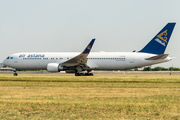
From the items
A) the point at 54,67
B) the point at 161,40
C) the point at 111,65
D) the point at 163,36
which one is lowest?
the point at 54,67

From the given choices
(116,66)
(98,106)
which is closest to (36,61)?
(116,66)

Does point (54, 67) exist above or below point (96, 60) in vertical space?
below

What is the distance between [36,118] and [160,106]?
523 centimetres

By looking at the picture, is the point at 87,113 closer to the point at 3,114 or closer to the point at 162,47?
the point at 3,114

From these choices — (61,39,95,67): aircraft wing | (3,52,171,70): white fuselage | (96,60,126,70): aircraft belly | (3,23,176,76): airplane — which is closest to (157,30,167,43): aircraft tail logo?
(3,23,176,76): airplane

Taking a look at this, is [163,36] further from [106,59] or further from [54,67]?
[54,67]

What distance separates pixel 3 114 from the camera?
29.6 ft

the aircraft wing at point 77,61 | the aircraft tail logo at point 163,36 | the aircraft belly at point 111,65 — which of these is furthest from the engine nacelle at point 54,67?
the aircraft tail logo at point 163,36

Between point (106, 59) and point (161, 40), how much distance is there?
8764 mm

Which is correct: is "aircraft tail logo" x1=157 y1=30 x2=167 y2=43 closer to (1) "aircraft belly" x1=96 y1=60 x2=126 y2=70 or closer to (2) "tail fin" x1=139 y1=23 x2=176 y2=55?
(2) "tail fin" x1=139 y1=23 x2=176 y2=55

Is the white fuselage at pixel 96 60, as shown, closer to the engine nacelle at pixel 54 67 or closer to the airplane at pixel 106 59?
the airplane at pixel 106 59

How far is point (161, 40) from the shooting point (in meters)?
39.2

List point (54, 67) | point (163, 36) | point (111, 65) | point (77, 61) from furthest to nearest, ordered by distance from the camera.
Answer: point (111, 65), point (163, 36), point (54, 67), point (77, 61)

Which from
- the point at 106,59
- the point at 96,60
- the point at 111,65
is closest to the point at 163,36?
the point at 111,65
